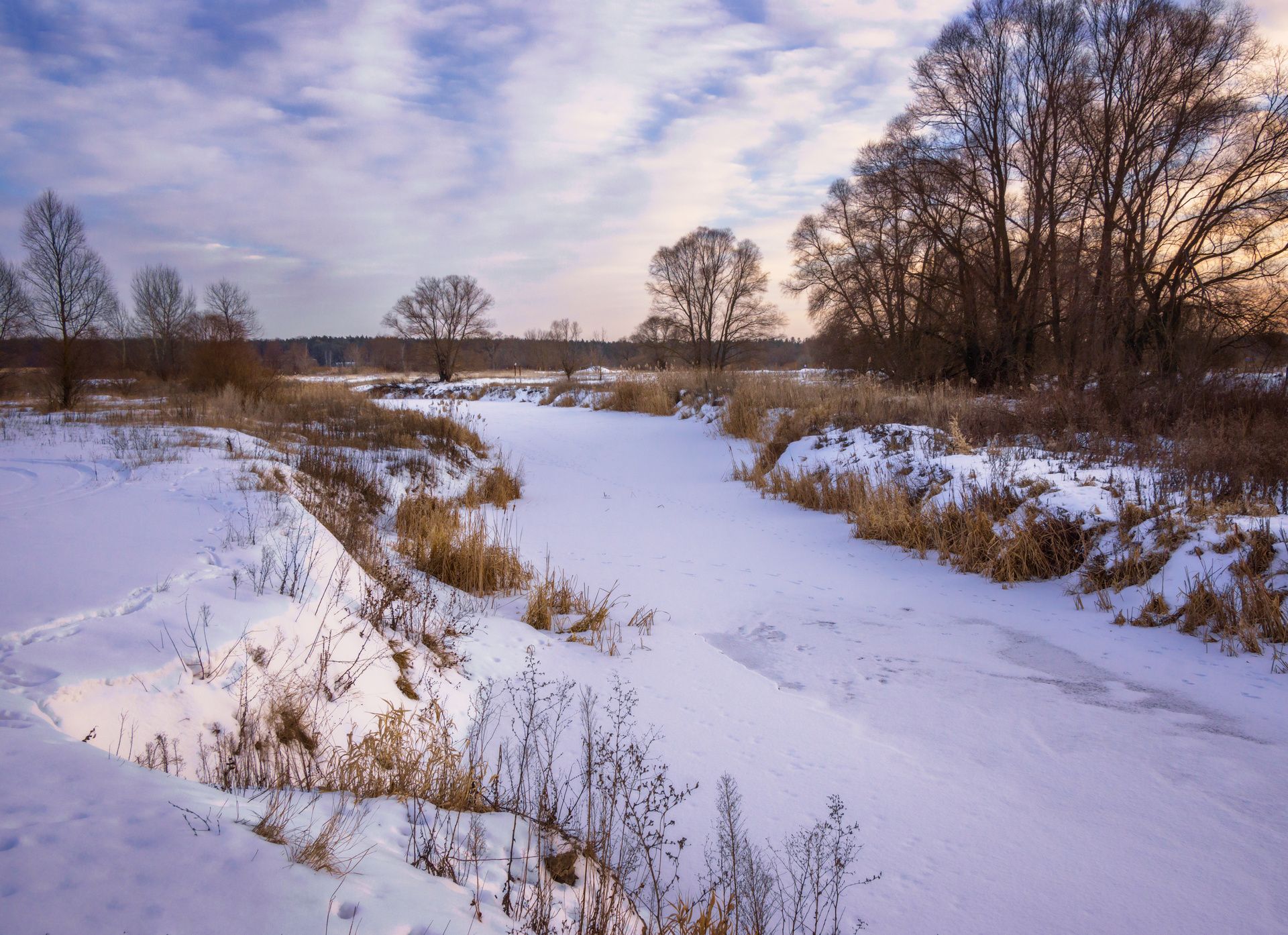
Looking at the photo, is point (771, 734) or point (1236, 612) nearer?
point (771, 734)

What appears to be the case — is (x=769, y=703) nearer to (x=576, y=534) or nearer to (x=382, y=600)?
(x=382, y=600)

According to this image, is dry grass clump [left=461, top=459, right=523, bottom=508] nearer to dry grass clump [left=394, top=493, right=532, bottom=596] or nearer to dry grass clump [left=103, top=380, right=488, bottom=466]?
dry grass clump [left=103, top=380, right=488, bottom=466]

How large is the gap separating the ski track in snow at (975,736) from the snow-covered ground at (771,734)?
15mm

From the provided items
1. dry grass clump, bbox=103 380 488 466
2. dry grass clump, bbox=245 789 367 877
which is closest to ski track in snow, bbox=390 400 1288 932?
dry grass clump, bbox=245 789 367 877

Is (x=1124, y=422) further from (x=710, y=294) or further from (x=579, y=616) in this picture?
(x=710, y=294)

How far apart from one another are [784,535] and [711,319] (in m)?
33.5

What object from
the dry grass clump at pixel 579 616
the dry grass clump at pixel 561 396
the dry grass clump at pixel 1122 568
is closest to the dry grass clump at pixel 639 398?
the dry grass clump at pixel 561 396

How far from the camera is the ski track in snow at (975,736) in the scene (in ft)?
7.87

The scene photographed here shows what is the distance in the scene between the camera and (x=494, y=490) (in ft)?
33.2

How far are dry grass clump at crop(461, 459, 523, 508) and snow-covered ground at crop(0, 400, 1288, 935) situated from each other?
3.58 m

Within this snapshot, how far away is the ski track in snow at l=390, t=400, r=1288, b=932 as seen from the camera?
2.40 m

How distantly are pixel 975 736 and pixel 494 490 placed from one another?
7908 millimetres

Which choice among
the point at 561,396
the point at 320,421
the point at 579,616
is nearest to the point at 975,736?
the point at 579,616

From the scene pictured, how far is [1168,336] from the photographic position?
1161 centimetres
